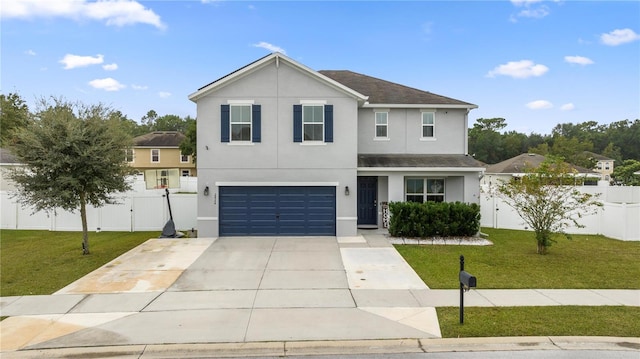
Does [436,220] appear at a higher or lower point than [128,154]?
lower

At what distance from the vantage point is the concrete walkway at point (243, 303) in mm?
6504

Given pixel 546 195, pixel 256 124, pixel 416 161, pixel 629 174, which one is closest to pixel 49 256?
pixel 256 124

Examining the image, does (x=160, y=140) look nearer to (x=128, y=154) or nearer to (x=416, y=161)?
(x=128, y=154)

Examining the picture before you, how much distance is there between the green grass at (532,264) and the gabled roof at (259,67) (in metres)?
6.79

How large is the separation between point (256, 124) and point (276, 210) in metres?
3.61

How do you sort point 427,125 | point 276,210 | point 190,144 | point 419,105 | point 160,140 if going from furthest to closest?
point 160,140 < point 190,144 < point 427,125 < point 419,105 < point 276,210

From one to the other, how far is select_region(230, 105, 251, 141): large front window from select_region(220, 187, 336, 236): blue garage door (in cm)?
213

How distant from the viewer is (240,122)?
1568 centimetres

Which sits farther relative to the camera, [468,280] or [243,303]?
[243,303]

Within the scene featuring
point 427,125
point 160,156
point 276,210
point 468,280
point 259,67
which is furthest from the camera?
point 160,156

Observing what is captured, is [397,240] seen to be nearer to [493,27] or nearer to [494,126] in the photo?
[493,27]

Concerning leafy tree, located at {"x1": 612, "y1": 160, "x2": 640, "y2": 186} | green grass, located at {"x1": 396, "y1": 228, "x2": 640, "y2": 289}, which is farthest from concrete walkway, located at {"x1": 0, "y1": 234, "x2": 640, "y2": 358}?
leafy tree, located at {"x1": 612, "y1": 160, "x2": 640, "y2": 186}

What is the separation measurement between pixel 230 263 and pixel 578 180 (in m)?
12.0

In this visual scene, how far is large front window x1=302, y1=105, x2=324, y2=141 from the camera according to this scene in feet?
51.5
